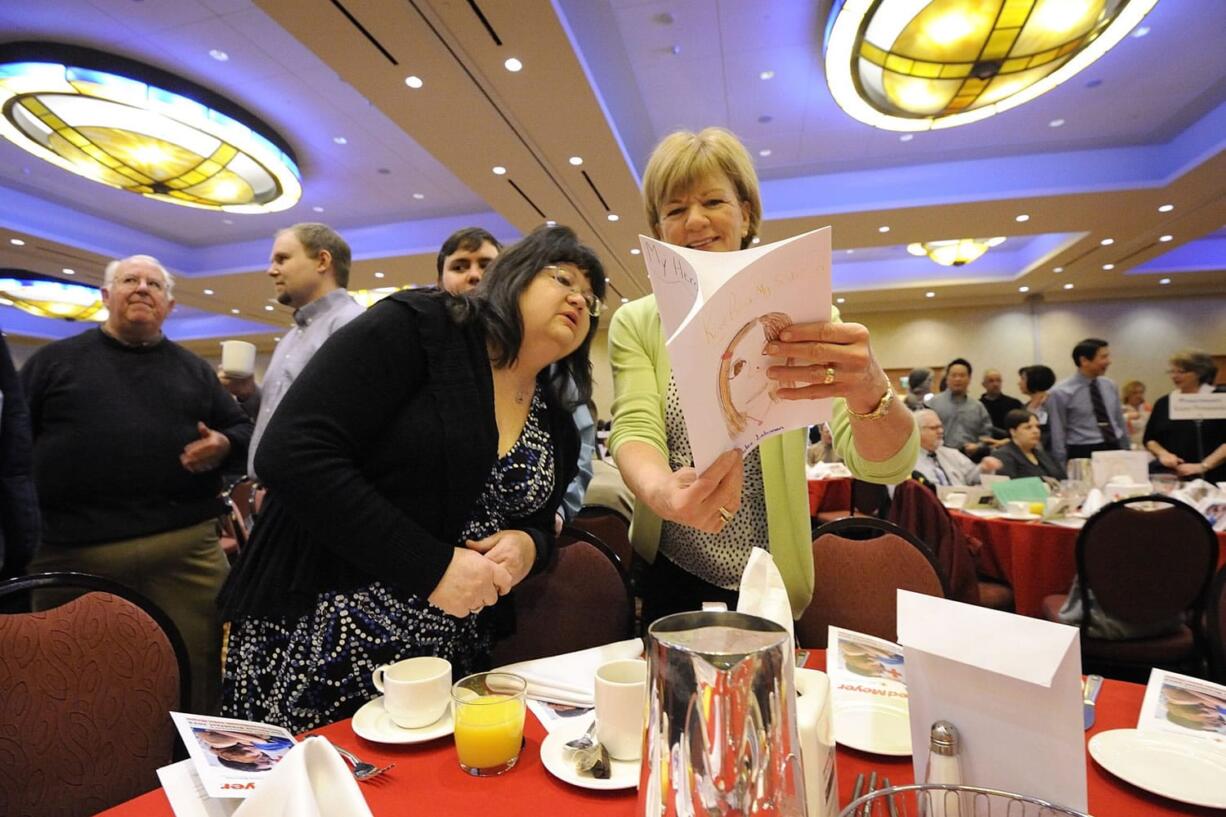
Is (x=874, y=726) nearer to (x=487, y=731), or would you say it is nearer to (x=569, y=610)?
(x=487, y=731)

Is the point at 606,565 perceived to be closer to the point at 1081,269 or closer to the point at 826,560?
the point at 826,560

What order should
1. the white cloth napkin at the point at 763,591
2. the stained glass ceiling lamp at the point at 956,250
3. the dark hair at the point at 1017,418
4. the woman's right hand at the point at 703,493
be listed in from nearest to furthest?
the white cloth napkin at the point at 763,591 < the woman's right hand at the point at 703,493 < the dark hair at the point at 1017,418 < the stained glass ceiling lamp at the point at 956,250

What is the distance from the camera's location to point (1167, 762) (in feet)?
2.52

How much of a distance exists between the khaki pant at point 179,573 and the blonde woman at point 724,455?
1.65m

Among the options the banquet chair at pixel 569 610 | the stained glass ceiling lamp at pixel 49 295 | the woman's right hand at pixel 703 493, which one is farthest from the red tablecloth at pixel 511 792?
the stained glass ceiling lamp at pixel 49 295

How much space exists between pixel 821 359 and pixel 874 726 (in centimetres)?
54

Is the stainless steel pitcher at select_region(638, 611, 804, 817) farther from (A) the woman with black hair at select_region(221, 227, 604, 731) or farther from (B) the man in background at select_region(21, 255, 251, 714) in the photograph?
(B) the man in background at select_region(21, 255, 251, 714)

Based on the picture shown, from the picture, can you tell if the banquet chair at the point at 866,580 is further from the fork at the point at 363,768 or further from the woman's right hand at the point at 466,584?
the fork at the point at 363,768

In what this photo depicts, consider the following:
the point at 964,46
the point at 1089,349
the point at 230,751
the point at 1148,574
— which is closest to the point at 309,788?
the point at 230,751

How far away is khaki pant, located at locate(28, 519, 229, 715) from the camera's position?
2.10 m

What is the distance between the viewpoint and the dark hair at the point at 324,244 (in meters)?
2.59

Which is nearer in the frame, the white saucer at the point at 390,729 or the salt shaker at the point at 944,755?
the salt shaker at the point at 944,755

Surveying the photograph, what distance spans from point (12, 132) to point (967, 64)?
7.90 metres

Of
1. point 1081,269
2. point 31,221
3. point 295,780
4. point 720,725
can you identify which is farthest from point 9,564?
point 1081,269
